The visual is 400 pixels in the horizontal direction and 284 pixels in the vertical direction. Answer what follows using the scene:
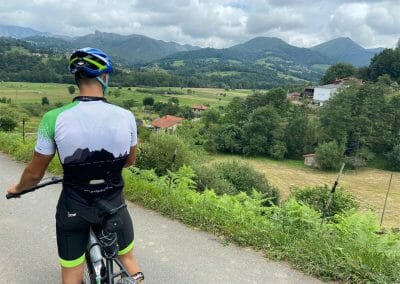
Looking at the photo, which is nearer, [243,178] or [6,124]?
[6,124]

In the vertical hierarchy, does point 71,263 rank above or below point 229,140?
above

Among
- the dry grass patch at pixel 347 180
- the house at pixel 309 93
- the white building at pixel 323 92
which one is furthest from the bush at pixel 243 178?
the house at pixel 309 93

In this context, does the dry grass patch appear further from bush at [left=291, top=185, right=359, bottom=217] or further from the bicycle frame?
the bicycle frame

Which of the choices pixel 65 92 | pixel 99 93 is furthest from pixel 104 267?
pixel 65 92

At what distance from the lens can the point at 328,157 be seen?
53094mm

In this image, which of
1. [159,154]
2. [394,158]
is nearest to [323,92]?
[394,158]

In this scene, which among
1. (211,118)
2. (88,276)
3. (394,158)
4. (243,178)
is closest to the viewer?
(88,276)

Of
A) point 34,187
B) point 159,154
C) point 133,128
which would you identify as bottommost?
point 159,154

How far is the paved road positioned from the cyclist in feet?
5.79

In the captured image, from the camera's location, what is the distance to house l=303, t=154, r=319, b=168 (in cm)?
5418

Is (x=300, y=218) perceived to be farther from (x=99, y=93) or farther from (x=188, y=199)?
(x=99, y=93)

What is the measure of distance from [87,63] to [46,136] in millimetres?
499

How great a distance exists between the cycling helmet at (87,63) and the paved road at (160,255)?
247 centimetres

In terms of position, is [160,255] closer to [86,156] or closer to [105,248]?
[105,248]
